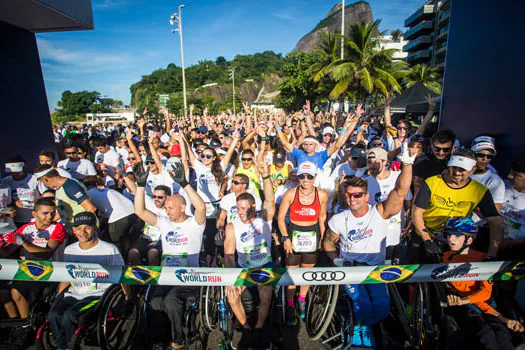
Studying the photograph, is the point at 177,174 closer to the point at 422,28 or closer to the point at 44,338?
the point at 44,338

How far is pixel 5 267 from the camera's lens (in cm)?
262

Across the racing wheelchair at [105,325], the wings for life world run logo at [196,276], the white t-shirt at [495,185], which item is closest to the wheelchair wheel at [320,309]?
the wings for life world run logo at [196,276]

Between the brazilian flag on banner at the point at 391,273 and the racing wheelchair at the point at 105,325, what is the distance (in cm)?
267

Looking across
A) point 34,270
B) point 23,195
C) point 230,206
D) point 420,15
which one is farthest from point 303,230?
point 420,15

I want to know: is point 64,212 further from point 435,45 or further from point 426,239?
point 435,45

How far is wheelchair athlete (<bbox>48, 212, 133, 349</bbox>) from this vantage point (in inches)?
115

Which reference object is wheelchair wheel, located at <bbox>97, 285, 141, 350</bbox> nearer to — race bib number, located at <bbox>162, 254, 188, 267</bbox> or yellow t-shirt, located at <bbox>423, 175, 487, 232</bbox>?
Answer: race bib number, located at <bbox>162, 254, 188, 267</bbox>

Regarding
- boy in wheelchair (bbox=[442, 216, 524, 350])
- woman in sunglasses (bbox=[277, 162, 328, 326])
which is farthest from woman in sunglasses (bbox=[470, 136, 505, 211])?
woman in sunglasses (bbox=[277, 162, 328, 326])

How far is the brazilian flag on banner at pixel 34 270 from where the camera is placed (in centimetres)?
262

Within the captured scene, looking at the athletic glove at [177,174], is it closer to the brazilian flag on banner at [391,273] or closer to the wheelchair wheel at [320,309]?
the wheelchair wheel at [320,309]

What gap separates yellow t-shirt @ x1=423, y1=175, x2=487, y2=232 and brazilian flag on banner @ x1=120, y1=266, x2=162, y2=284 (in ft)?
10.5

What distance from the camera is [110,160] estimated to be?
Answer: 24.1 ft

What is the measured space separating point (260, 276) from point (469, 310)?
2.10 metres

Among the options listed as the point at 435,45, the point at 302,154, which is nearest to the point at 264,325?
the point at 302,154
